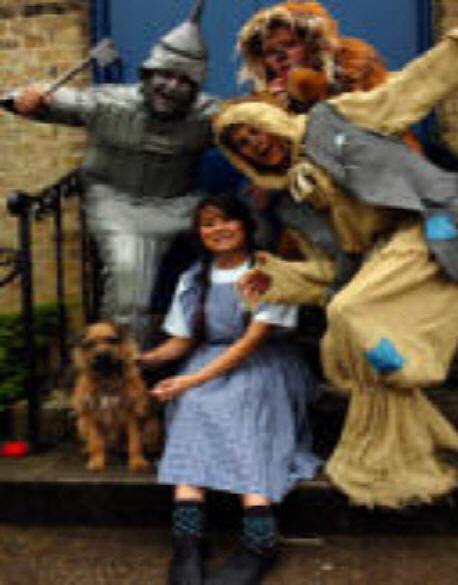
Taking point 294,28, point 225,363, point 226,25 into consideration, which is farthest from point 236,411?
point 226,25

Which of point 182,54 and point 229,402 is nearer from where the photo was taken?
point 229,402

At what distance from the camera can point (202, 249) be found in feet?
11.9

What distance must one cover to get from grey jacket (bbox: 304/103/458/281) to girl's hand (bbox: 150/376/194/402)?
1.04 meters

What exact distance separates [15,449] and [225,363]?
3.84ft

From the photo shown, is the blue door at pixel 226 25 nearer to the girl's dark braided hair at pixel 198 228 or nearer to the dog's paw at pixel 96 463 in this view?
the girl's dark braided hair at pixel 198 228

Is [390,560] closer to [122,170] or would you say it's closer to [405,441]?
[405,441]

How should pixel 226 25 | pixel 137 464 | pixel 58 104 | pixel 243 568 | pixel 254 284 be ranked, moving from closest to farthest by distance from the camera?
pixel 243 568 → pixel 254 284 → pixel 137 464 → pixel 58 104 → pixel 226 25

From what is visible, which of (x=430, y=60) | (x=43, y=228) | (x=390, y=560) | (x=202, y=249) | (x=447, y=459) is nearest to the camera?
(x=430, y=60)

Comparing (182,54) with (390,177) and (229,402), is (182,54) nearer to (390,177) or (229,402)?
(390,177)

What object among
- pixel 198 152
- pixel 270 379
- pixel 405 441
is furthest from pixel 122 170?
pixel 405 441

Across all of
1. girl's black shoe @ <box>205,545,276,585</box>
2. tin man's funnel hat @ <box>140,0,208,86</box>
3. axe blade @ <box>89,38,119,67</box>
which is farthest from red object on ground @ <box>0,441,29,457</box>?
axe blade @ <box>89,38,119,67</box>

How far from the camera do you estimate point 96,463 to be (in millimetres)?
3346

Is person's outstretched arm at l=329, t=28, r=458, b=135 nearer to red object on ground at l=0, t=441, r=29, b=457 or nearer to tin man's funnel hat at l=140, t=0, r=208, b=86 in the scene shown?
tin man's funnel hat at l=140, t=0, r=208, b=86

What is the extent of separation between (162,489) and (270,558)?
573mm
